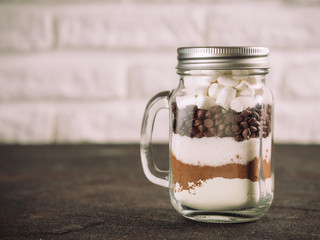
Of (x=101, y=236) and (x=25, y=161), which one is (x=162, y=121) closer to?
(x=25, y=161)

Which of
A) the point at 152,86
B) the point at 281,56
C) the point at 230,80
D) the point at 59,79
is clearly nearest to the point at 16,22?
the point at 59,79

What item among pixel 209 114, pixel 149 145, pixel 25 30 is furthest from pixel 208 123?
pixel 25 30

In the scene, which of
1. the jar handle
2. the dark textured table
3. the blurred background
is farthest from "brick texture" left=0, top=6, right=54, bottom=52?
the jar handle

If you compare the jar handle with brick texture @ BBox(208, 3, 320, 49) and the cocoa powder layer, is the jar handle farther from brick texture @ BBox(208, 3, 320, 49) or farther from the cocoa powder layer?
brick texture @ BBox(208, 3, 320, 49)

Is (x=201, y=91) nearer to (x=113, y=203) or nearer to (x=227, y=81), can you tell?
(x=227, y=81)

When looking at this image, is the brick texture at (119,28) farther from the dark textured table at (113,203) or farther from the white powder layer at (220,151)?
the white powder layer at (220,151)

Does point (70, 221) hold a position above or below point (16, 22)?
below

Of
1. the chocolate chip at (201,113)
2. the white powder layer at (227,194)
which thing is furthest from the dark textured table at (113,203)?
the chocolate chip at (201,113)
